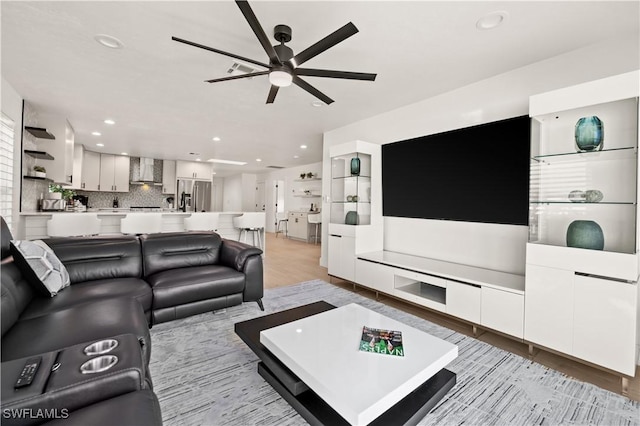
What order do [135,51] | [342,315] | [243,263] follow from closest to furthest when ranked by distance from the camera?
1. [342,315]
2. [135,51]
3. [243,263]

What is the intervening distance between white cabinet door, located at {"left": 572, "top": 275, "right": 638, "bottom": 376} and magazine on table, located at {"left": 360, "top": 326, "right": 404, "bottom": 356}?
1.41 meters

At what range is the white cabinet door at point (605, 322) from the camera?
1.85m

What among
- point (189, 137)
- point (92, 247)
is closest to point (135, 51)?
point (92, 247)

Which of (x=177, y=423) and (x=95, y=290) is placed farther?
Result: (x=95, y=290)

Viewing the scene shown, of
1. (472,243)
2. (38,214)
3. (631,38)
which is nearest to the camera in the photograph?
(631,38)

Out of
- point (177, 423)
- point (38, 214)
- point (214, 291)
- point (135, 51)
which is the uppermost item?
point (135, 51)

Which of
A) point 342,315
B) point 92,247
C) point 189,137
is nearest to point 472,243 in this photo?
point 342,315

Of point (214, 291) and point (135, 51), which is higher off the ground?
point (135, 51)

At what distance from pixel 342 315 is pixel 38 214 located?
14.8 feet

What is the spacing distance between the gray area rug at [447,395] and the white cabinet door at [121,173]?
6899 millimetres

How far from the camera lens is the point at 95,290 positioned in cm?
→ 221

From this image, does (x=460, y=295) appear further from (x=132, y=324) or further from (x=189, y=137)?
(x=189, y=137)

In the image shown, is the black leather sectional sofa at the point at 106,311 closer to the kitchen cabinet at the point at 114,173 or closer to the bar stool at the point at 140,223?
the bar stool at the point at 140,223

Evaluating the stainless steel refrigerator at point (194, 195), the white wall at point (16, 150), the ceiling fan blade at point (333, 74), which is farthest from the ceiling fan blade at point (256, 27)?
the stainless steel refrigerator at point (194, 195)
